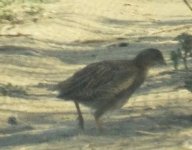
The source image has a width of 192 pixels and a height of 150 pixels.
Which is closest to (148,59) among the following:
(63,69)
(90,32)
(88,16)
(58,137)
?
(58,137)

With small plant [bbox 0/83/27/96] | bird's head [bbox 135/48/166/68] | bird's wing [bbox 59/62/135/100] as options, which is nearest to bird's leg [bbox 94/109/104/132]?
bird's wing [bbox 59/62/135/100]

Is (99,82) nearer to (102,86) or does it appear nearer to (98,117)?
(102,86)

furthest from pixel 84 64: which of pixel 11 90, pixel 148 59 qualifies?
pixel 148 59

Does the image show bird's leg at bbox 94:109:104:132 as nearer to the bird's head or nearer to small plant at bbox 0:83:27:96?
the bird's head

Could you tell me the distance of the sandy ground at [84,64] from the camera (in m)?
7.61

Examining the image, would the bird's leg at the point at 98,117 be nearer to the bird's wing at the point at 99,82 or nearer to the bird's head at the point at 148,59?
the bird's wing at the point at 99,82

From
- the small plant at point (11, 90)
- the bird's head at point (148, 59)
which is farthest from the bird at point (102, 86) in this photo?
the small plant at point (11, 90)

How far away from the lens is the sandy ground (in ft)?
25.0

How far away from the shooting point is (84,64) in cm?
1284

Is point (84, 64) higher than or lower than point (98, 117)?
lower

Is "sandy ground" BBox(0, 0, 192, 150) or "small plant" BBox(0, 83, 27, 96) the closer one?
"sandy ground" BBox(0, 0, 192, 150)

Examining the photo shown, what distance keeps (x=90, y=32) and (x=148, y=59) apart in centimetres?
808

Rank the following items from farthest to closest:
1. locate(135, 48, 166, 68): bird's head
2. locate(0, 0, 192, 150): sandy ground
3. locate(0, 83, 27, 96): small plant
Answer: locate(0, 83, 27, 96): small plant → locate(135, 48, 166, 68): bird's head → locate(0, 0, 192, 150): sandy ground

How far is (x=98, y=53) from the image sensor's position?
45.5 feet
